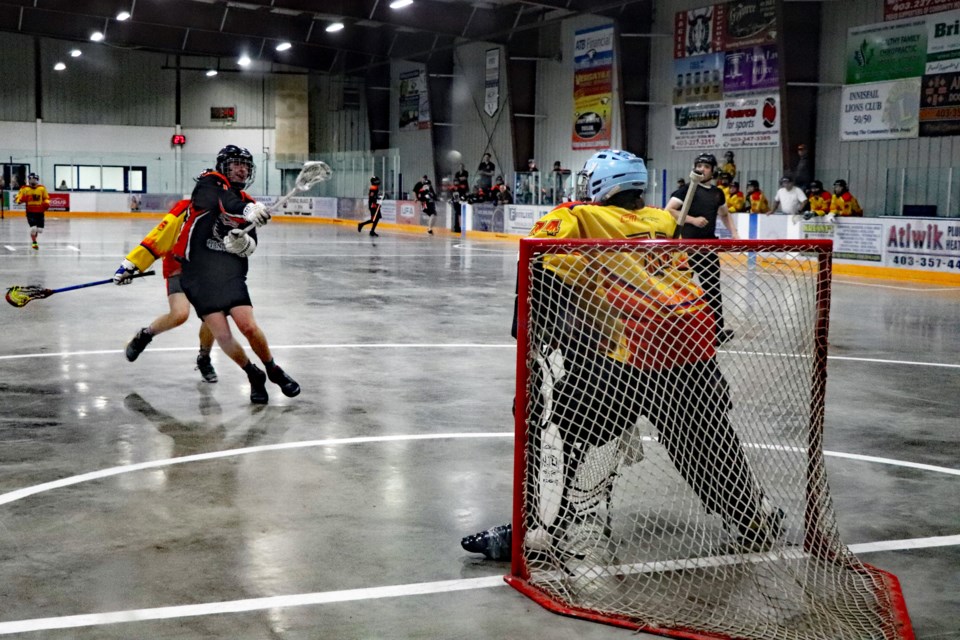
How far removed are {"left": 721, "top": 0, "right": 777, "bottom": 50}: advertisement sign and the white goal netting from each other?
22150 millimetres

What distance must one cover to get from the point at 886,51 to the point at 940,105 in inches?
78.4

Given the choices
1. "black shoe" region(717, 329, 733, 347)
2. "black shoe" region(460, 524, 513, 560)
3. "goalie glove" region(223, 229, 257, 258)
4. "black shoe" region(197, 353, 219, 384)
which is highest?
"goalie glove" region(223, 229, 257, 258)

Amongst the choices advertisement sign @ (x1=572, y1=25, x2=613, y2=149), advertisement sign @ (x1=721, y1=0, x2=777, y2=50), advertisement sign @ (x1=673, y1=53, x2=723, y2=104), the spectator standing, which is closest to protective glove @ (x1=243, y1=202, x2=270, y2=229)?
the spectator standing

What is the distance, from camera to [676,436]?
474 centimetres

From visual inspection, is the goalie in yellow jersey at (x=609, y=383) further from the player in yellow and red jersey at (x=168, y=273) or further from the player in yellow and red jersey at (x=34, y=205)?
the player in yellow and red jersey at (x=34, y=205)

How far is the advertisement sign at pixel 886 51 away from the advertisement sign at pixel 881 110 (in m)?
0.20

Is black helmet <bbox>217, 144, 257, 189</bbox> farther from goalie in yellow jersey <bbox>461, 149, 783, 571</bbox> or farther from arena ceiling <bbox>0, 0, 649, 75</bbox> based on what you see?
arena ceiling <bbox>0, 0, 649, 75</bbox>

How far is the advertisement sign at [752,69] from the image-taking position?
84.9 ft

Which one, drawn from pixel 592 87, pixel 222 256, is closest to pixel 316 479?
pixel 222 256

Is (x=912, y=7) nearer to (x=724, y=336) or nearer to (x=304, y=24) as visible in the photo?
(x=724, y=336)

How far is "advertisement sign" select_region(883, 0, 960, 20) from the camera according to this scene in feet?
72.6

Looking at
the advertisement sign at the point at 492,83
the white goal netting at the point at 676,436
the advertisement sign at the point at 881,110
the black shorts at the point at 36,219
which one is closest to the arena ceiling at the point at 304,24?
the advertisement sign at the point at 492,83

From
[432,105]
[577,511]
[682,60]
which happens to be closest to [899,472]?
[577,511]

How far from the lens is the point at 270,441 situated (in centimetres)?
677
